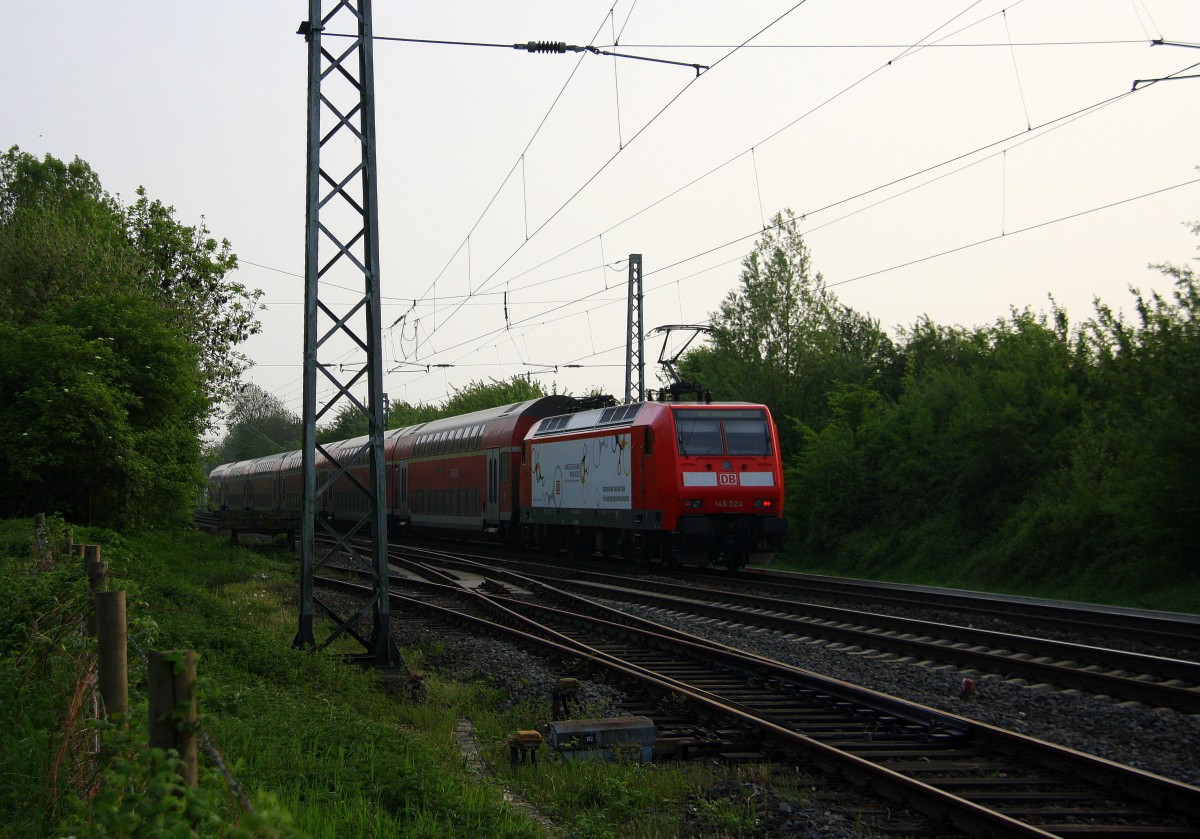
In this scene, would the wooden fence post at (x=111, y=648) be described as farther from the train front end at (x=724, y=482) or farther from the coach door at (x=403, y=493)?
the coach door at (x=403, y=493)

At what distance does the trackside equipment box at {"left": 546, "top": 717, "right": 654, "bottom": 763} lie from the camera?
7.39 metres

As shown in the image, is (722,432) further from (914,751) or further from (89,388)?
(914,751)

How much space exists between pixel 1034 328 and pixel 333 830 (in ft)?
75.2

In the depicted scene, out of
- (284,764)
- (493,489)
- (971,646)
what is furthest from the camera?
(493,489)

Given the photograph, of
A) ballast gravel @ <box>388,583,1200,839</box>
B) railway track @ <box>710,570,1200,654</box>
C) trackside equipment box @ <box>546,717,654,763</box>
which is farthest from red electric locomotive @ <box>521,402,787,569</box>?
trackside equipment box @ <box>546,717,654,763</box>

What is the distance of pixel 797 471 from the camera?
1150 inches

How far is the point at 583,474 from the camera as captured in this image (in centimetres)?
2492

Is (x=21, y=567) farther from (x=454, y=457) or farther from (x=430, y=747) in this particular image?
(x=454, y=457)

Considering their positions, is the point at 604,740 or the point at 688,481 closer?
the point at 604,740

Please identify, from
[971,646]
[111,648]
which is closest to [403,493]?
[971,646]

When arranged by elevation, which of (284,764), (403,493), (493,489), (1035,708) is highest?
(403,493)

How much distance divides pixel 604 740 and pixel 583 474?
1749 cm

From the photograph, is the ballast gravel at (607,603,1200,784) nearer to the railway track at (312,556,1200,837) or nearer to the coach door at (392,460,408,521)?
the railway track at (312,556,1200,837)

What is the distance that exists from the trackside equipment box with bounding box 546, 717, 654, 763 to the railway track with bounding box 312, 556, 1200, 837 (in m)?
0.74
